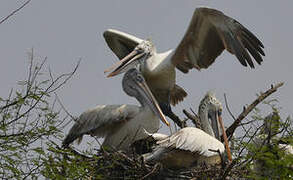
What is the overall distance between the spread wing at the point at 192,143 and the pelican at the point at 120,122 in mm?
761

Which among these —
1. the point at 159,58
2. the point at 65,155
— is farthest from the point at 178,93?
the point at 65,155

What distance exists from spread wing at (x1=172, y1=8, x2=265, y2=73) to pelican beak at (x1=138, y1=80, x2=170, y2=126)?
0.74 m

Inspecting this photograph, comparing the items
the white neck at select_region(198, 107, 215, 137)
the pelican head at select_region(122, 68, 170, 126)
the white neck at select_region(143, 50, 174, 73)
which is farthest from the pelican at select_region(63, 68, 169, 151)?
the white neck at select_region(143, 50, 174, 73)

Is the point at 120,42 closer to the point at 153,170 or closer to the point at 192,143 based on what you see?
the point at 192,143

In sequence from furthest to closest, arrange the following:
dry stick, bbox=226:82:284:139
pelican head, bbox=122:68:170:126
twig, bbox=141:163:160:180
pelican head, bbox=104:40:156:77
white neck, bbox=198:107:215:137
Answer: pelican head, bbox=104:40:156:77, pelican head, bbox=122:68:170:126, white neck, bbox=198:107:215:137, dry stick, bbox=226:82:284:139, twig, bbox=141:163:160:180

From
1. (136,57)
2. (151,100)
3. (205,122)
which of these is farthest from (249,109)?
(136,57)

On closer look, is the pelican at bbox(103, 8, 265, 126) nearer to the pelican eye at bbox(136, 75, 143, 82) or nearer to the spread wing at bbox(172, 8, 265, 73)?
the spread wing at bbox(172, 8, 265, 73)

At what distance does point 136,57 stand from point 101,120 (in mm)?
1538

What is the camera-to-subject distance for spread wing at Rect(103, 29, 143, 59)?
9422mm

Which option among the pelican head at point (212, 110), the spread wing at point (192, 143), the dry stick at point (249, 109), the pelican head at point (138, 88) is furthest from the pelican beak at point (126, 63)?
the spread wing at point (192, 143)

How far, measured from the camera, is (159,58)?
8703 millimetres

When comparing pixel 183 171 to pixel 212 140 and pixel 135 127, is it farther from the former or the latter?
pixel 135 127

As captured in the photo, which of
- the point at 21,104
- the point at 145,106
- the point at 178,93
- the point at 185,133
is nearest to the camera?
the point at 21,104

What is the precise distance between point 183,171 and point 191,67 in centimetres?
233
